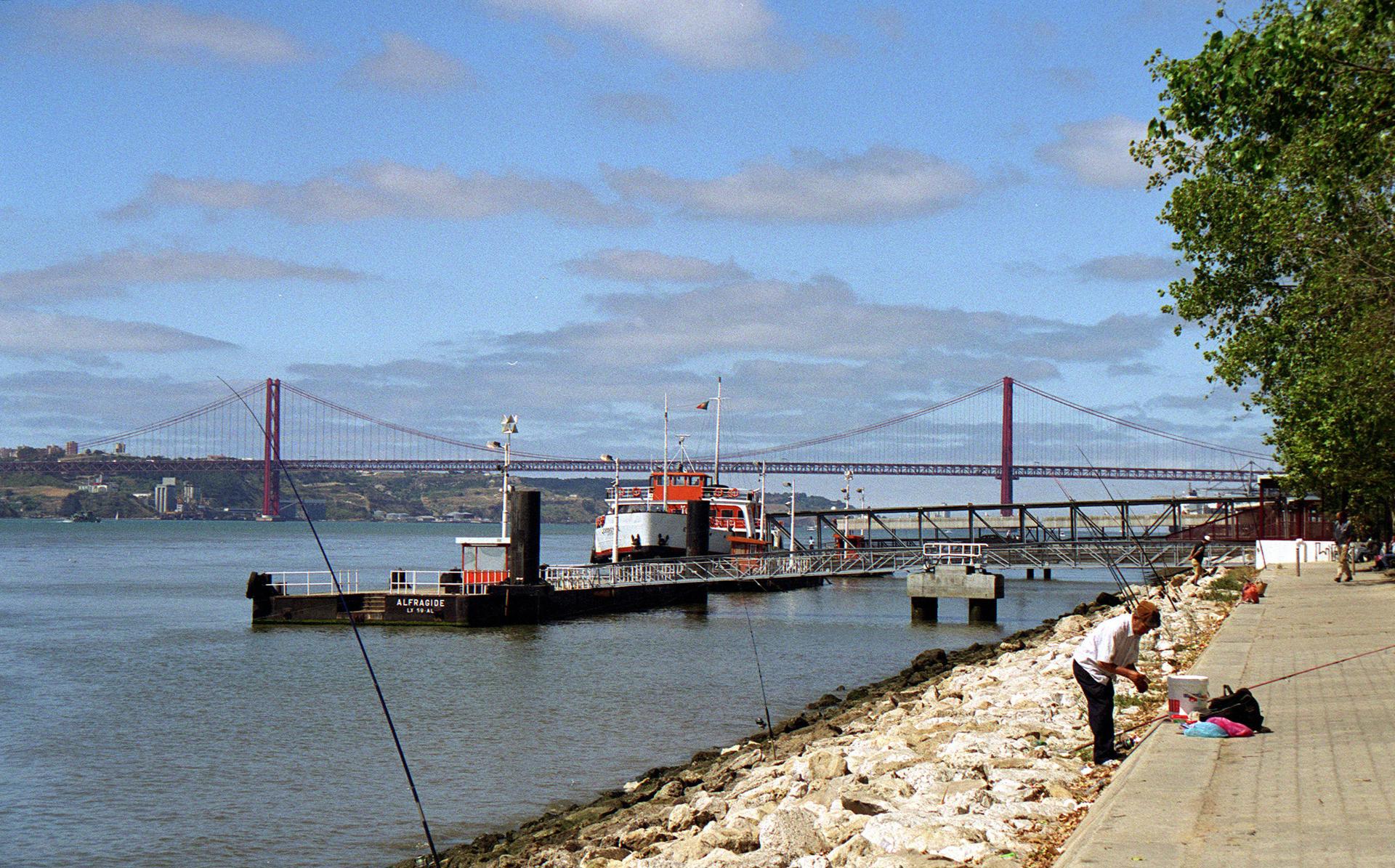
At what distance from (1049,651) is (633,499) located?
42.4 metres

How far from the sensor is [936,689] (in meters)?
20.6

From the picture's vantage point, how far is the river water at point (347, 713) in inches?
615

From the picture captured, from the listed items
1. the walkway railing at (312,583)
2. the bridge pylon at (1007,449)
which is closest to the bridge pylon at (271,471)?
the walkway railing at (312,583)

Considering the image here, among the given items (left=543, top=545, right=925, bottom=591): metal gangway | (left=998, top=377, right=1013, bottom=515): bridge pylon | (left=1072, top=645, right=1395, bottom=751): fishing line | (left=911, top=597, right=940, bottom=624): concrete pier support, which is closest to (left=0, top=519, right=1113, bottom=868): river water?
(left=911, top=597, right=940, bottom=624): concrete pier support

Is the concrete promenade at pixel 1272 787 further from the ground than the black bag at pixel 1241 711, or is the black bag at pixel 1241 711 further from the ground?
the black bag at pixel 1241 711

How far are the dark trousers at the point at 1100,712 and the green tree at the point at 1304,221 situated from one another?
7.92 m

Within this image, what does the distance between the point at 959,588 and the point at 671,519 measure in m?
20.3

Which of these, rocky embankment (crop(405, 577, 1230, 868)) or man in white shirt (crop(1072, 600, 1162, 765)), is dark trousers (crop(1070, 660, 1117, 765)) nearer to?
man in white shirt (crop(1072, 600, 1162, 765))

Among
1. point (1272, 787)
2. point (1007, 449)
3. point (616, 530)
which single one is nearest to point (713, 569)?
point (616, 530)

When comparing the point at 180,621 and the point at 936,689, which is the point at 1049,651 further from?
the point at 180,621

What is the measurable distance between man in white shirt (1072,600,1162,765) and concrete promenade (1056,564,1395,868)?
0.34 metres

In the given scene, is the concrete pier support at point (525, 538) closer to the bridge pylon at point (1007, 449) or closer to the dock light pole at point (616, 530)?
the dock light pole at point (616, 530)

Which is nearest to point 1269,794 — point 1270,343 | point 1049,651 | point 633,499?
point 1049,651

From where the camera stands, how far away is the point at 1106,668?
35.4 ft
